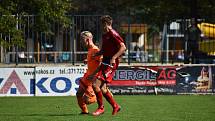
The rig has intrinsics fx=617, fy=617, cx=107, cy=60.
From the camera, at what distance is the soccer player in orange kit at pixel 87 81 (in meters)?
12.8

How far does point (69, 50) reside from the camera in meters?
23.4

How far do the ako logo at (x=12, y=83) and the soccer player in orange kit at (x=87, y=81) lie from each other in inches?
302

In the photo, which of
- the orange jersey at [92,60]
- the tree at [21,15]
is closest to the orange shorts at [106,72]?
the orange jersey at [92,60]

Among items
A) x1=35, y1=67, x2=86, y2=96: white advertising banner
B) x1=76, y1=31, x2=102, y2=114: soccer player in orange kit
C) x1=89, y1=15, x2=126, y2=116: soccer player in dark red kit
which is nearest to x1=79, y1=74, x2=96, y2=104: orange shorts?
x1=76, y1=31, x2=102, y2=114: soccer player in orange kit

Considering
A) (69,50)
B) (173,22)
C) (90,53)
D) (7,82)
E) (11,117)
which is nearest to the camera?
(11,117)

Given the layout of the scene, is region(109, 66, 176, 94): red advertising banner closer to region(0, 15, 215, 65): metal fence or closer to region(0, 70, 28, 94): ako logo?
region(0, 15, 215, 65): metal fence

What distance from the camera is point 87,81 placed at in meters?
12.7

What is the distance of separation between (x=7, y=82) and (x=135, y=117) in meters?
9.08

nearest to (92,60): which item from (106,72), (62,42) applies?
(106,72)

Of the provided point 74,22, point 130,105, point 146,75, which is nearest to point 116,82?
point 146,75

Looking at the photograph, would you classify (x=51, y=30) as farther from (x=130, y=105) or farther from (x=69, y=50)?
(x=130, y=105)

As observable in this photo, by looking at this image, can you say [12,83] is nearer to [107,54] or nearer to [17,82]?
[17,82]

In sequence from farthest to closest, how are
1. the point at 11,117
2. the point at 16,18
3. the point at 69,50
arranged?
the point at 69,50, the point at 16,18, the point at 11,117

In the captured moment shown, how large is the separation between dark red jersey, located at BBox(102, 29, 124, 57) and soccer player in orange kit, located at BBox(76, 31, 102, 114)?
2.25 feet
